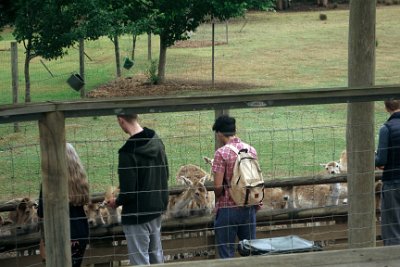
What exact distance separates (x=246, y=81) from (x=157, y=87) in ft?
11.4

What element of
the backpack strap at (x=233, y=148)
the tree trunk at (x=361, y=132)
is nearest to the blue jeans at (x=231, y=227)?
the backpack strap at (x=233, y=148)

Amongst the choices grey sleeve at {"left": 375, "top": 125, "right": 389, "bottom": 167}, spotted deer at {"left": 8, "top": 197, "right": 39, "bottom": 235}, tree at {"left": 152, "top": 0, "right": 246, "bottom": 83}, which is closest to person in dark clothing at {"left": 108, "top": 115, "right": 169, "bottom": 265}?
spotted deer at {"left": 8, "top": 197, "right": 39, "bottom": 235}

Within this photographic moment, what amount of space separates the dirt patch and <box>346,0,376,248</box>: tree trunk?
19795mm

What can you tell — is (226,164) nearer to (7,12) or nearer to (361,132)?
(361,132)

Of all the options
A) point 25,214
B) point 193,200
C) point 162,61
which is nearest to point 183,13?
point 162,61

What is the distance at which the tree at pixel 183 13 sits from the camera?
27.2 metres

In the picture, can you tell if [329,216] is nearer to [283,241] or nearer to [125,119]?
[283,241]

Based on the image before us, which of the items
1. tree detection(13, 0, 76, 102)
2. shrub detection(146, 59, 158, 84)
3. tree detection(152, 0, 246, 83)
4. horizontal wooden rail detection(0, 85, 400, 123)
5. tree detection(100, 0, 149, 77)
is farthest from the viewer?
shrub detection(146, 59, 158, 84)

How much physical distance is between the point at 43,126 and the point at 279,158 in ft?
34.9

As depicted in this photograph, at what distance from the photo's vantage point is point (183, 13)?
92.1 ft

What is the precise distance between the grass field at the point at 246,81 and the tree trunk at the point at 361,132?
0.98ft

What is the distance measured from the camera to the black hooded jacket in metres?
6.82

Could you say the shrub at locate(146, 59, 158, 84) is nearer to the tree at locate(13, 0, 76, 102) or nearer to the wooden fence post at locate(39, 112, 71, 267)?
the tree at locate(13, 0, 76, 102)

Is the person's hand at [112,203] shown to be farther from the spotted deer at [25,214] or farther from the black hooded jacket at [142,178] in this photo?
the spotted deer at [25,214]
